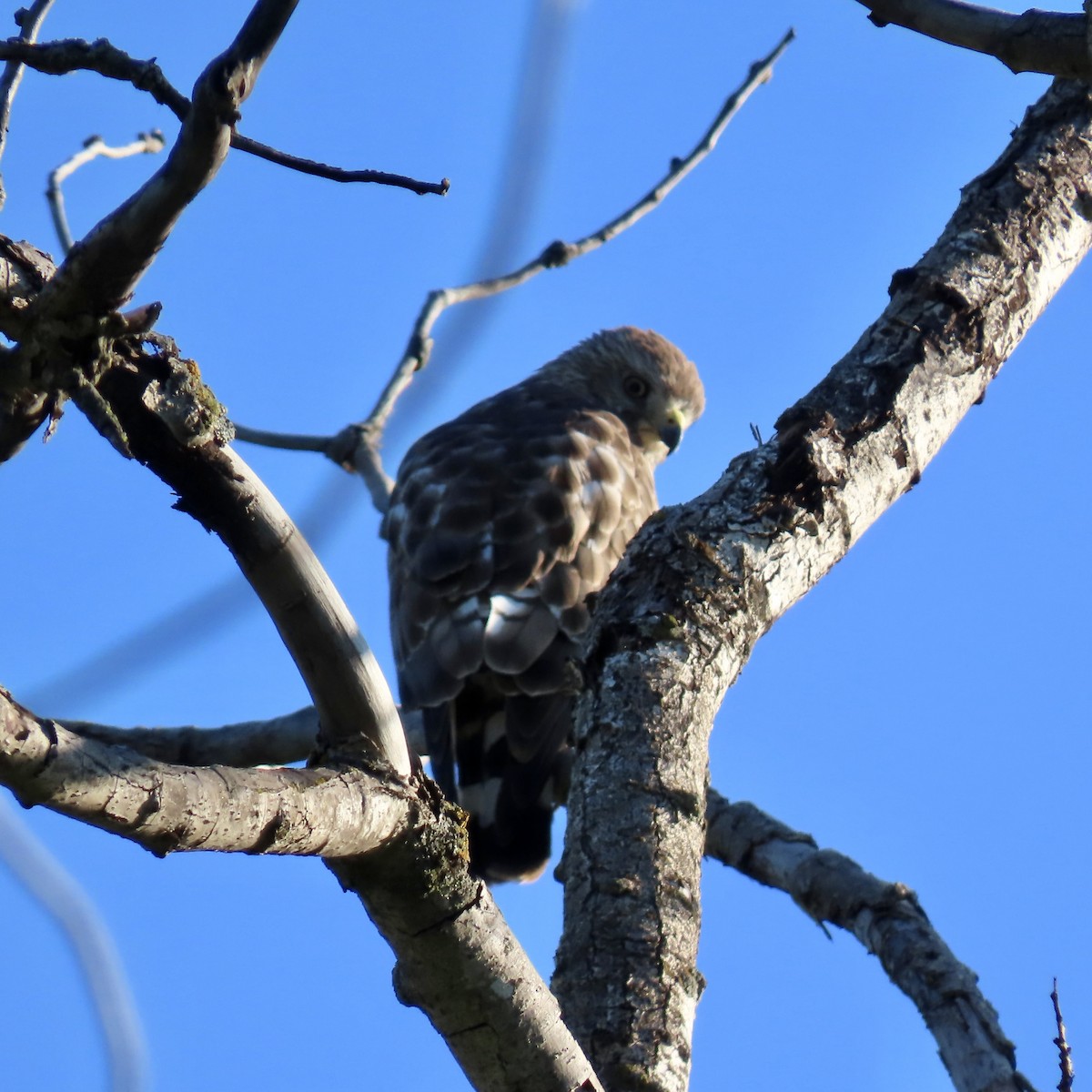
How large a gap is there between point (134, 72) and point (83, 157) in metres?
2.99

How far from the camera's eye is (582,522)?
575cm

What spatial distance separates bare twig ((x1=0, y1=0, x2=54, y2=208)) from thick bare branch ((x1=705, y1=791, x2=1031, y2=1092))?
7.30 feet

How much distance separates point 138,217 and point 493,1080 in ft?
4.07

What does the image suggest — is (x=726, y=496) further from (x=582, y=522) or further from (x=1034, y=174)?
(x=582, y=522)

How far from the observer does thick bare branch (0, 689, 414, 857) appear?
145cm

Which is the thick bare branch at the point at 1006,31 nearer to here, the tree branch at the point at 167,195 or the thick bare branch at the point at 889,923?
the tree branch at the point at 167,195

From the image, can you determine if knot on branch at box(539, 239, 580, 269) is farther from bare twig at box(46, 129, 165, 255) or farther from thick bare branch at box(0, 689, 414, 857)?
thick bare branch at box(0, 689, 414, 857)

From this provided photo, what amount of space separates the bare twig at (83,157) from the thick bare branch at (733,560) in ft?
7.93

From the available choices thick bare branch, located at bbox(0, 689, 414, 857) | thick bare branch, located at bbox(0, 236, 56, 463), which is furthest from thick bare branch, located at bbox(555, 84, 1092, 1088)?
thick bare branch, located at bbox(0, 236, 56, 463)

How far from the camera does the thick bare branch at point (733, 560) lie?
2.43m

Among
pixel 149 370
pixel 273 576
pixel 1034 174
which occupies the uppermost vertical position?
pixel 1034 174

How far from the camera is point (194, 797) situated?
1.59 m

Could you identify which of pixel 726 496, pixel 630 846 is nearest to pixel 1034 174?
pixel 726 496

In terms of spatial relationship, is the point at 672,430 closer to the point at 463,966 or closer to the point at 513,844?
the point at 513,844
